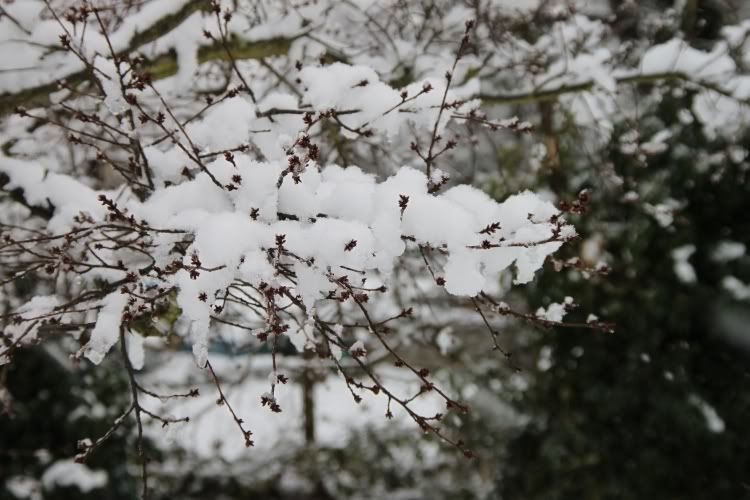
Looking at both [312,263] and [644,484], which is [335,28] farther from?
[644,484]

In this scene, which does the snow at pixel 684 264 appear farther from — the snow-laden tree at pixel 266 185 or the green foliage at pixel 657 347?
the snow-laden tree at pixel 266 185

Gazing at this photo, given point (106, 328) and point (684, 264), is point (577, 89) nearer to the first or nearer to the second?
point (684, 264)

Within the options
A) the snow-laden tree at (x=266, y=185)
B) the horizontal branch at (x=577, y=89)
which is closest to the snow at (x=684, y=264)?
the snow-laden tree at (x=266, y=185)

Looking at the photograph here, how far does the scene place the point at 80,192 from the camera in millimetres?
2910

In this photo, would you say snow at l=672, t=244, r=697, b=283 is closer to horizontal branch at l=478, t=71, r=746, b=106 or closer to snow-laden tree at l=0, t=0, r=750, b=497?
snow-laden tree at l=0, t=0, r=750, b=497

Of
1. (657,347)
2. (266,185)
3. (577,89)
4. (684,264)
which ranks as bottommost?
(657,347)

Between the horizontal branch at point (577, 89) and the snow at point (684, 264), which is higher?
the horizontal branch at point (577, 89)

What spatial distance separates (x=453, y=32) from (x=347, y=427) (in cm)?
510

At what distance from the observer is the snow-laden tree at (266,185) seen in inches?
74.6

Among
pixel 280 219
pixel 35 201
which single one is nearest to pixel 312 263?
pixel 280 219

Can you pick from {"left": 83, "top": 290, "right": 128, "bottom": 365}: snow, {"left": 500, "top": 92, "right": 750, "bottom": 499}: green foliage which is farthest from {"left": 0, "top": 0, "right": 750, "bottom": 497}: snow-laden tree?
{"left": 500, "top": 92, "right": 750, "bottom": 499}: green foliage

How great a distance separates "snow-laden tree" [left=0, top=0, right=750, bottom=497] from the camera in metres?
1.90

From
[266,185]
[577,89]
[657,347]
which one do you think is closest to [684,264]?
[657,347]

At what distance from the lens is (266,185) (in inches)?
76.4
